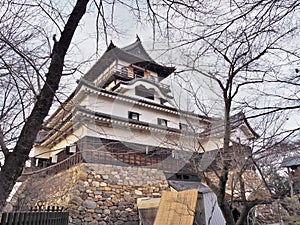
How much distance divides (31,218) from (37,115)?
3.04 metres

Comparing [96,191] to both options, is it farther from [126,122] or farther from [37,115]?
[37,115]

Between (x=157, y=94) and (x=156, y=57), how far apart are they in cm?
1279

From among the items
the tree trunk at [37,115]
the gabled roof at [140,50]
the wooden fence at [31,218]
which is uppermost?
the gabled roof at [140,50]

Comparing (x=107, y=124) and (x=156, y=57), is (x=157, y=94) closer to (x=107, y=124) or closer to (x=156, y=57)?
(x=107, y=124)

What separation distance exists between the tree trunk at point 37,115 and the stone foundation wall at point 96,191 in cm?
803

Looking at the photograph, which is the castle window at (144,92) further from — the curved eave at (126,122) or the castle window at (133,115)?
the curved eave at (126,122)

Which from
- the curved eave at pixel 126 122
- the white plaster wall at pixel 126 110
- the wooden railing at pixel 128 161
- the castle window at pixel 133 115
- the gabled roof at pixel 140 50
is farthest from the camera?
the castle window at pixel 133 115

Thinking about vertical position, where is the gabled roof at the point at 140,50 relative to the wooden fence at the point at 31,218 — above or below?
above

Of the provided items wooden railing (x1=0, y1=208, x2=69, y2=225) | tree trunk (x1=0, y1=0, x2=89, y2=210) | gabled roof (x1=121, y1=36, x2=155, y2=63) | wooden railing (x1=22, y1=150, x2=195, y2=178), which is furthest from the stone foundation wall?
tree trunk (x1=0, y1=0, x2=89, y2=210)

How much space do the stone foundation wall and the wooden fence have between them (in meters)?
2.48

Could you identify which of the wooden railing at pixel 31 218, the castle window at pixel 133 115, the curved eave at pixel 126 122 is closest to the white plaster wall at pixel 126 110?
the castle window at pixel 133 115

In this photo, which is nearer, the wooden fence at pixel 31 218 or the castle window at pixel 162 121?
the wooden fence at pixel 31 218

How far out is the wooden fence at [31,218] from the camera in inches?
123

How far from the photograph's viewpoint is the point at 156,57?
3.02 meters
